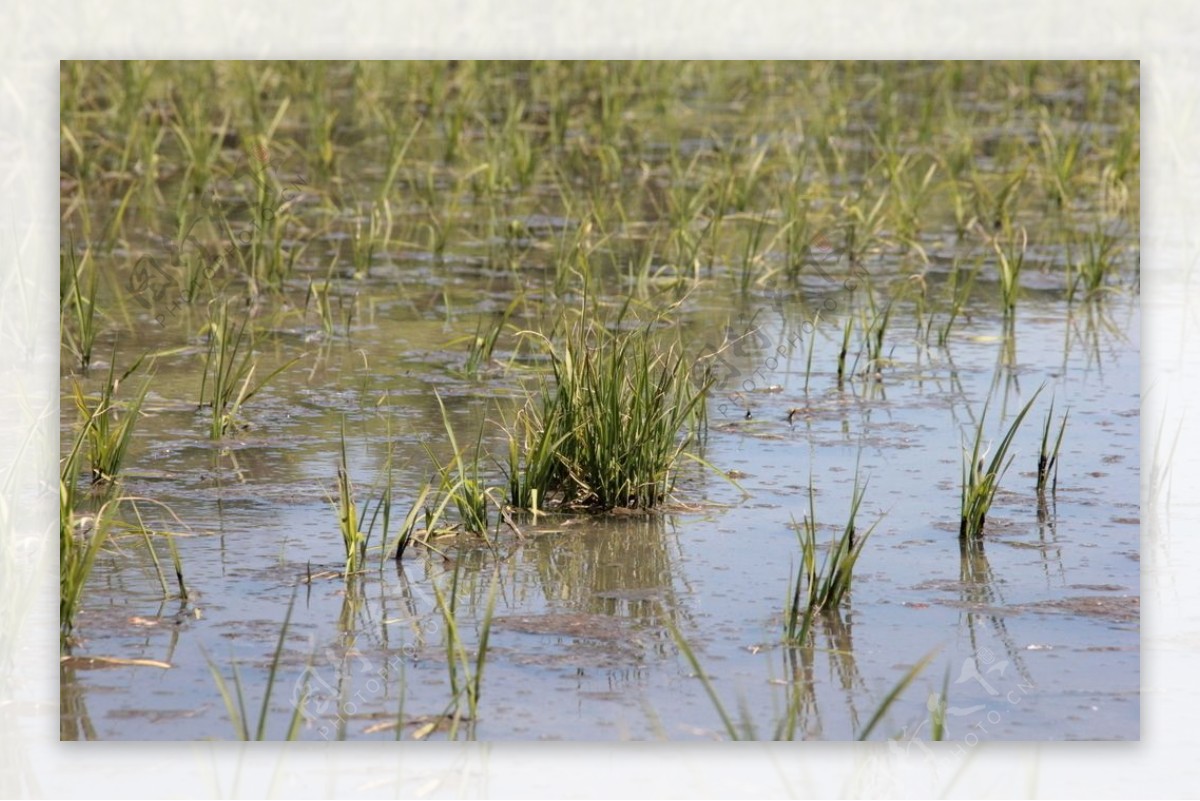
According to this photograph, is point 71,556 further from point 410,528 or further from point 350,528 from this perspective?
point 410,528

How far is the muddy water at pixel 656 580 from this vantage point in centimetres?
379

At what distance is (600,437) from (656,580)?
0.44 m

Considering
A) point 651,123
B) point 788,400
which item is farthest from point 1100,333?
point 651,123

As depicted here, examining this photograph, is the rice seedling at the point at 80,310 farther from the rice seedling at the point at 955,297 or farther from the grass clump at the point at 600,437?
the rice seedling at the point at 955,297

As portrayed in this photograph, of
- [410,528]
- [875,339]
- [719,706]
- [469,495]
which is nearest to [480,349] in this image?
[875,339]

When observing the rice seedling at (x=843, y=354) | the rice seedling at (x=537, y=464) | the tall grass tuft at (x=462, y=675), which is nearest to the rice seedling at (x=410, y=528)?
the rice seedling at (x=537, y=464)

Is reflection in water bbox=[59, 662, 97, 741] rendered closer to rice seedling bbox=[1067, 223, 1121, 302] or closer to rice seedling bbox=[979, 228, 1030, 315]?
rice seedling bbox=[979, 228, 1030, 315]

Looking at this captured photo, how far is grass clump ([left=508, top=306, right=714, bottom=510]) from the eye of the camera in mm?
4680

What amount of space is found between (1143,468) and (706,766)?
1.35 meters

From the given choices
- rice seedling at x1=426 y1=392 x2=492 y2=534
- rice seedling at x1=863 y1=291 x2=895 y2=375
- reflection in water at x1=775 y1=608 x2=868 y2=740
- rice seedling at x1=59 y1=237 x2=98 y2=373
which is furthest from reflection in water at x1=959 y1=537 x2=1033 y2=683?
rice seedling at x1=59 y1=237 x2=98 y2=373

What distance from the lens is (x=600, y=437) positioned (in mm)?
4691
